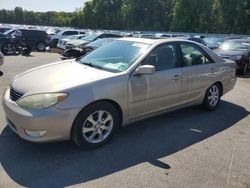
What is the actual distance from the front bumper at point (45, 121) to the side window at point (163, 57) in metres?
1.62

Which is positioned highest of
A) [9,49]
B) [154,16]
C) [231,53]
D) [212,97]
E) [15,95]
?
[154,16]

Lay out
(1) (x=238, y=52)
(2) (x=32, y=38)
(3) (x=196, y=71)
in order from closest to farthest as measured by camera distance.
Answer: (3) (x=196, y=71) < (1) (x=238, y=52) < (2) (x=32, y=38)

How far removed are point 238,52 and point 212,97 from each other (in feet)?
23.7

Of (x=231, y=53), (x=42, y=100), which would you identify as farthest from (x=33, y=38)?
(x=42, y=100)

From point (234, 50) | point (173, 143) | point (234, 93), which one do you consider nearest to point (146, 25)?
point (234, 50)

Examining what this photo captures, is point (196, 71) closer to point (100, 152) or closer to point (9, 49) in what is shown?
point (100, 152)

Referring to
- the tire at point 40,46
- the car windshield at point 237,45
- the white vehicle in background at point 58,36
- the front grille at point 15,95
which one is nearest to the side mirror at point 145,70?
the front grille at point 15,95

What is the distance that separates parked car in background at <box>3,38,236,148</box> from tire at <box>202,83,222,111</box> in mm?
158

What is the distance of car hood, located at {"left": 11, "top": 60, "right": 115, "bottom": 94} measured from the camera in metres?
4.25

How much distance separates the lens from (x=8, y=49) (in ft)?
61.9

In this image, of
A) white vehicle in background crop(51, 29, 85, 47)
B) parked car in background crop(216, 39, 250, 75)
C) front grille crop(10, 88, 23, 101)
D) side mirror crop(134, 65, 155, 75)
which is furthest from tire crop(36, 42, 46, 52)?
side mirror crop(134, 65, 155, 75)

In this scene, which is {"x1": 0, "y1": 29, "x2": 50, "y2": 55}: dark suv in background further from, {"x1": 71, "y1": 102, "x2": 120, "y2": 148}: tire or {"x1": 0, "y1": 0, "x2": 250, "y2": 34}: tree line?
{"x1": 0, "y1": 0, "x2": 250, "y2": 34}: tree line

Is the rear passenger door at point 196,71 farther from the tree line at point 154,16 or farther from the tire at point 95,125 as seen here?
the tree line at point 154,16

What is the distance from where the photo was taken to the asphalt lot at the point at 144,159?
3756mm
